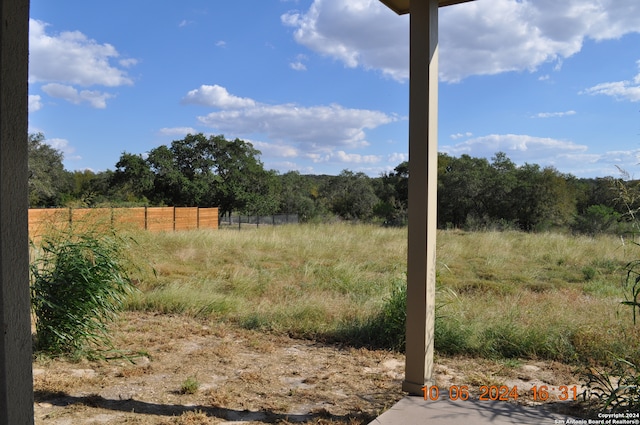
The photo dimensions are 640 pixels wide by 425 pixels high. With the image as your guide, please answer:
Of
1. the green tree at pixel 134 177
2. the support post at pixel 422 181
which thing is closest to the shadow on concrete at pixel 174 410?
the support post at pixel 422 181

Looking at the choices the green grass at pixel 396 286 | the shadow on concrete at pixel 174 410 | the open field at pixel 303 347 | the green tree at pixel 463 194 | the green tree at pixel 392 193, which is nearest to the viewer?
the shadow on concrete at pixel 174 410

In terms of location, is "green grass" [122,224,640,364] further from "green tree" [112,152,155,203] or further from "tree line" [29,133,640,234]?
"green tree" [112,152,155,203]

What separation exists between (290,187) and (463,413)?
26391 mm

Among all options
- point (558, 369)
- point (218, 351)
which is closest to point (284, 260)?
point (218, 351)

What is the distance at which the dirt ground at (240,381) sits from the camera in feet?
7.71

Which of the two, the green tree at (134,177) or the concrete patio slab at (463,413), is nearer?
the concrete patio slab at (463,413)

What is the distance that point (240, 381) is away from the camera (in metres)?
2.89

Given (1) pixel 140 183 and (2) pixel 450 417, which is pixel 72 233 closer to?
(2) pixel 450 417

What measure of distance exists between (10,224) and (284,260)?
24.8 feet

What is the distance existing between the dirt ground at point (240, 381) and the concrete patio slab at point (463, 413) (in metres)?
0.14

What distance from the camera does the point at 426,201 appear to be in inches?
94.5

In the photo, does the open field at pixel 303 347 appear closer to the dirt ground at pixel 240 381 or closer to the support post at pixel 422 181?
the dirt ground at pixel 240 381

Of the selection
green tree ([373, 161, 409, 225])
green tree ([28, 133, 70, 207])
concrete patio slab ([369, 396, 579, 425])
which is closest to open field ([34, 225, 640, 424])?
concrete patio slab ([369, 396, 579, 425])

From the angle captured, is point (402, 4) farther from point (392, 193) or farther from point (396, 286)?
point (392, 193)
